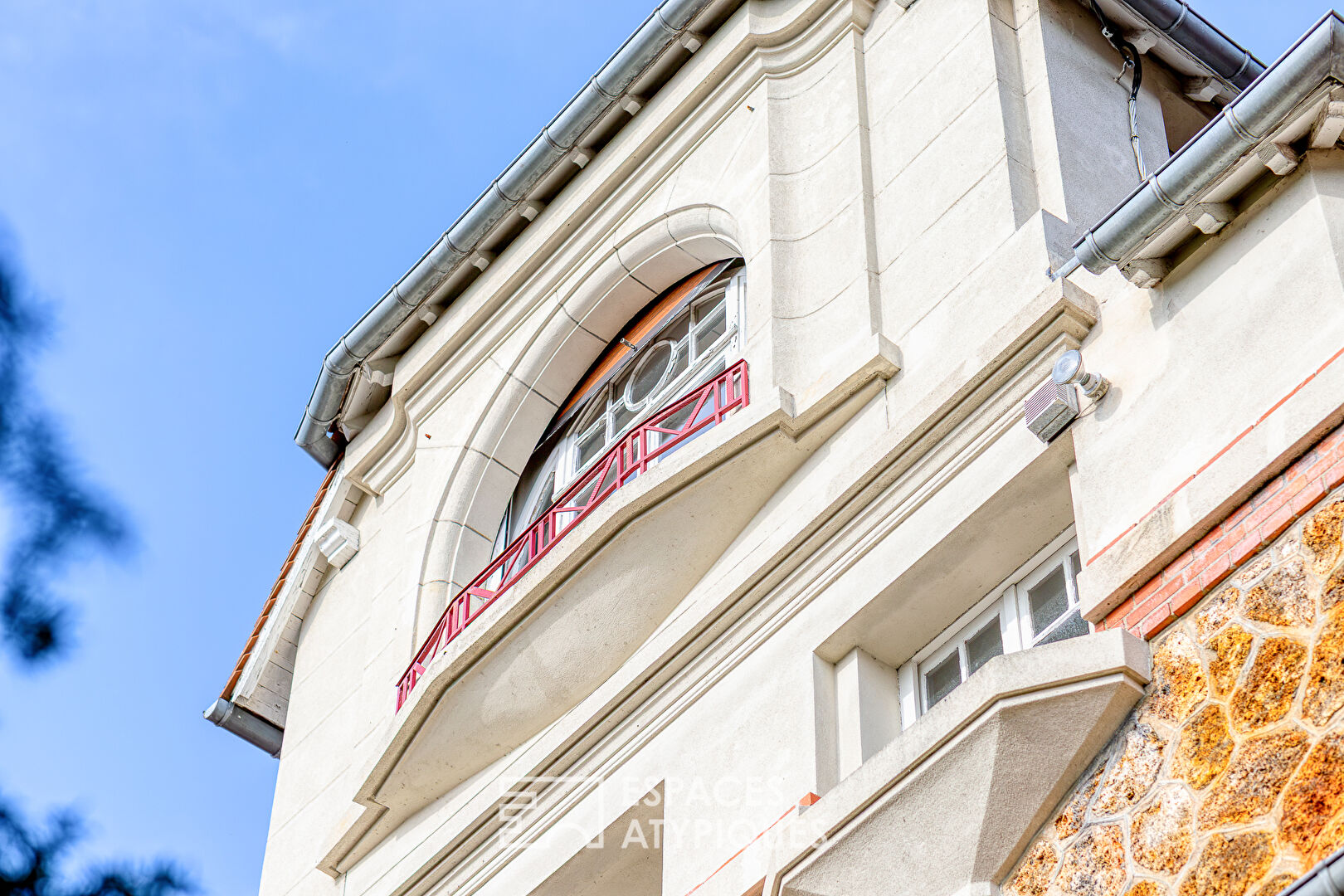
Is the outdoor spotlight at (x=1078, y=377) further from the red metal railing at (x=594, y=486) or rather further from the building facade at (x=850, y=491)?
the red metal railing at (x=594, y=486)

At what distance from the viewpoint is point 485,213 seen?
13.5 m

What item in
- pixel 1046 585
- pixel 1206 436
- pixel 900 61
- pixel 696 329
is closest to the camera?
pixel 1206 436

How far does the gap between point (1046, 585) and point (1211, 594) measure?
1.44 meters

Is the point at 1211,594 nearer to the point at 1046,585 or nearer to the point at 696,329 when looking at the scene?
the point at 1046,585

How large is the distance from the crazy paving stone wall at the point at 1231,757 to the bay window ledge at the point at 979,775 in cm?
9

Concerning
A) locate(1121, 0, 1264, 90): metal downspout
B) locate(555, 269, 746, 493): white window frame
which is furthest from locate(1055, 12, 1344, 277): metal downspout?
locate(555, 269, 746, 493): white window frame

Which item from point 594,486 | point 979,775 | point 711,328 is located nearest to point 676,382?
point 711,328

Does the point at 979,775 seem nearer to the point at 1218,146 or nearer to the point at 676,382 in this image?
the point at 1218,146

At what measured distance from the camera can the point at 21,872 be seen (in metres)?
9.23

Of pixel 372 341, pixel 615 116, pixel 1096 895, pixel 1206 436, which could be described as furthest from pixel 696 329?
pixel 1096 895

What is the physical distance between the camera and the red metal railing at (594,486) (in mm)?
10305

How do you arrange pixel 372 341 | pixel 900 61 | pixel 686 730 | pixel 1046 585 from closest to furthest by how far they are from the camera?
pixel 1046 585 → pixel 686 730 → pixel 900 61 → pixel 372 341

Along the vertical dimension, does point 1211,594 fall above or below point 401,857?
below

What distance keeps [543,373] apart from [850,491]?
4.57 meters
